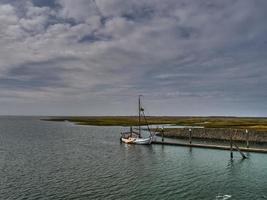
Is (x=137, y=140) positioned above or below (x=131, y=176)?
above

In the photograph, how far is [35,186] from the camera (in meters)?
37.6

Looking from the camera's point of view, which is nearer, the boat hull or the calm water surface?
the calm water surface

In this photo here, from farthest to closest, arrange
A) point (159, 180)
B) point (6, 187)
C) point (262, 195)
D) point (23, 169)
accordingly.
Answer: point (23, 169) → point (159, 180) → point (6, 187) → point (262, 195)

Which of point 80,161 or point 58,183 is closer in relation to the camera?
point 58,183

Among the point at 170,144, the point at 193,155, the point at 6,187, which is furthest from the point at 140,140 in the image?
the point at 6,187

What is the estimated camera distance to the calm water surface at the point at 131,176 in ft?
113

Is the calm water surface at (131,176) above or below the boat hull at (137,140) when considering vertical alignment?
below

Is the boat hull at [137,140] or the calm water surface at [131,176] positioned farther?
the boat hull at [137,140]

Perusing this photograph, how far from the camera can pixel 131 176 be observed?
4312 centimetres

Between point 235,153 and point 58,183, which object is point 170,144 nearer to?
point 235,153

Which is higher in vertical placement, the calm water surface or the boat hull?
the boat hull

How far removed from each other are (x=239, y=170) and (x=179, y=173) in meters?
10.3

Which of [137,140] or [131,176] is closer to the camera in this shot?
[131,176]

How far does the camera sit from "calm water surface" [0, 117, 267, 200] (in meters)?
34.6
